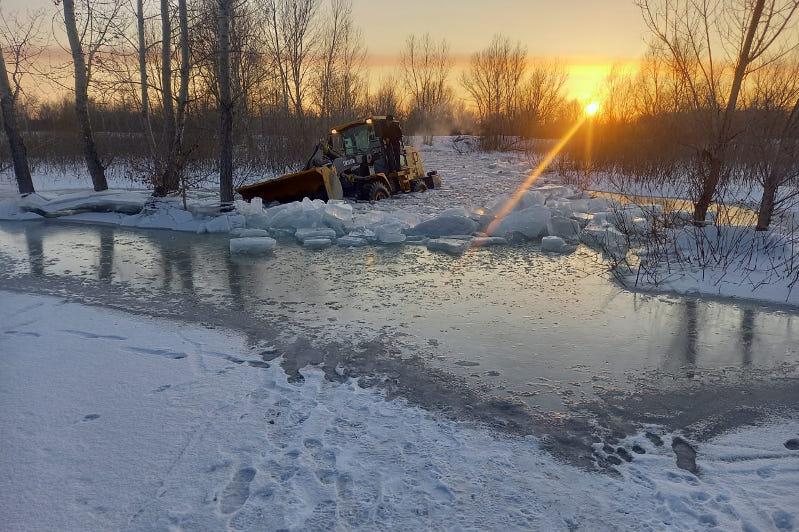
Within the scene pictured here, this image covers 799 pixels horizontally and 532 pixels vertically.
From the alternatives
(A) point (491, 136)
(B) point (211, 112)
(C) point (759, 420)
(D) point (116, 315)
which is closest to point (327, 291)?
(D) point (116, 315)

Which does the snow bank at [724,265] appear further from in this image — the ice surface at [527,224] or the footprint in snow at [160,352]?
the footprint in snow at [160,352]

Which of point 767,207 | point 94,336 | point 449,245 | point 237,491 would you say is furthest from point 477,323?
point 767,207

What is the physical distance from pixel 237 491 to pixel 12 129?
45.7ft

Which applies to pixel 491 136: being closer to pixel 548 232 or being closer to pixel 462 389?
pixel 548 232

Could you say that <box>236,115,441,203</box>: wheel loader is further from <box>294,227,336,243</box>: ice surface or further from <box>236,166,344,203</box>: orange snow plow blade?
<box>294,227,336,243</box>: ice surface

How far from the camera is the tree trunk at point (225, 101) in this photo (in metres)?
10.9

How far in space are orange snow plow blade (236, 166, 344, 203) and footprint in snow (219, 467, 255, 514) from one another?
9848 millimetres

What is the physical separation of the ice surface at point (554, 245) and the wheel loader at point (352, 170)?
5468mm

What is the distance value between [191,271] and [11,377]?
3.58 meters

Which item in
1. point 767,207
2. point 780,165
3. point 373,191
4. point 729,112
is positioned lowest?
point 767,207

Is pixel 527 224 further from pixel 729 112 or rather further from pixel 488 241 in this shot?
pixel 729 112

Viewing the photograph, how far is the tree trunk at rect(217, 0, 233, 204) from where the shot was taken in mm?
10938

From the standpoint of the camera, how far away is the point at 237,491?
2635 mm

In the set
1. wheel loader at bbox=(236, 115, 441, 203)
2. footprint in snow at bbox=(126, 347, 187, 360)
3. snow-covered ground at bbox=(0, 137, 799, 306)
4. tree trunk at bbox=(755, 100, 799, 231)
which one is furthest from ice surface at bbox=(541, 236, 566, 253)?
footprint in snow at bbox=(126, 347, 187, 360)
